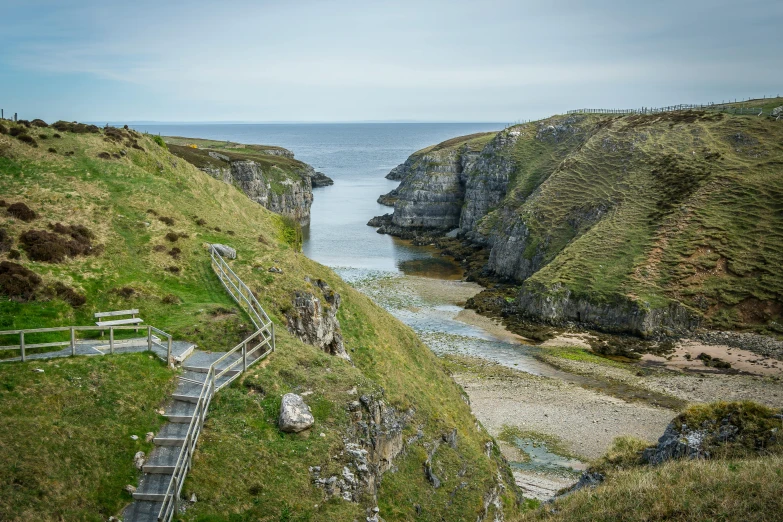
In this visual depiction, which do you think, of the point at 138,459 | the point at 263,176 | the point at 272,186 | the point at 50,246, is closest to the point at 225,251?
the point at 50,246

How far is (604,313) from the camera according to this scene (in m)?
75.0

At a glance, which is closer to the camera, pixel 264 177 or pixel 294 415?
pixel 294 415

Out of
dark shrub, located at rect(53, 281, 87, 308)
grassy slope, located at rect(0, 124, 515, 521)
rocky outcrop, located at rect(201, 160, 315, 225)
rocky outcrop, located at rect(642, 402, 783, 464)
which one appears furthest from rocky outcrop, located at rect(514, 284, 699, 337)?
rocky outcrop, located at rect(201, 160, 315, 225)

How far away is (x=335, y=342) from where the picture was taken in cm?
3338

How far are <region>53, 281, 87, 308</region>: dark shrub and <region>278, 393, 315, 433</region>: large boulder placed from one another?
12.1 m

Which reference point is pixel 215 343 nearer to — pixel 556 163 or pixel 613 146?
pixel 613 146

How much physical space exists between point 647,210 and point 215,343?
273 ft

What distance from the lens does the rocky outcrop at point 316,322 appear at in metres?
31.4

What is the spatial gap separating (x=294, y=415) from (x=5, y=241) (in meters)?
18.7

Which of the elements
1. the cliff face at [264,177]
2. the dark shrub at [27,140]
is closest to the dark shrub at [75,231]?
the dark shrub at [27,140]

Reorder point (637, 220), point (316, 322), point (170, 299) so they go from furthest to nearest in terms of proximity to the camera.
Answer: point (637, 220), point (316, 322), point (170, 299)

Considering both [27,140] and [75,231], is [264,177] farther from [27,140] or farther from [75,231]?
[75,231]

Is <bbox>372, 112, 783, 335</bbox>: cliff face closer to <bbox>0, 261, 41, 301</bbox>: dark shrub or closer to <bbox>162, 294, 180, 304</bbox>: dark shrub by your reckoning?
<bbox>162, 294, 180, 304</bbox>: dark shrub

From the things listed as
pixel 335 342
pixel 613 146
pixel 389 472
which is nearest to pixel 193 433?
pixel 389 472
